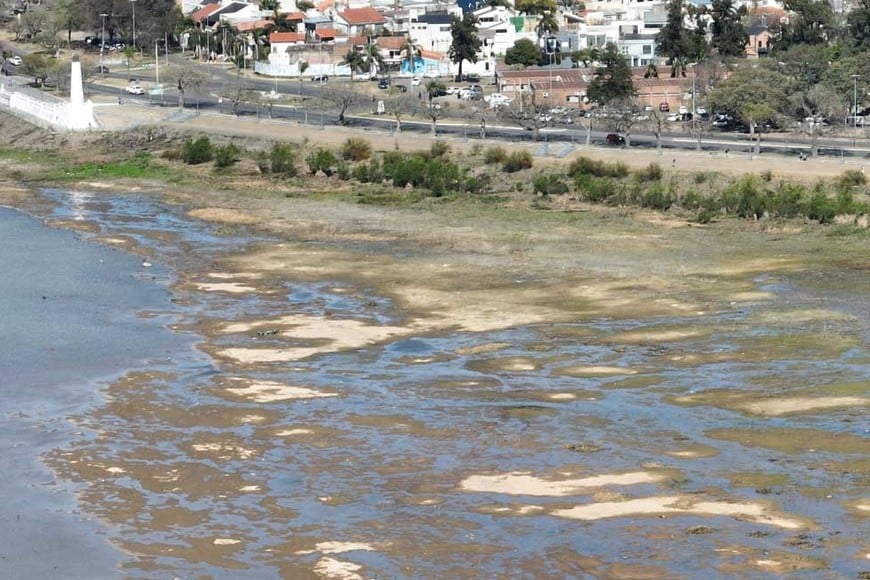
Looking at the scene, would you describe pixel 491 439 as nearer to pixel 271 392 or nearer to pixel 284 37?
pixel 271 392

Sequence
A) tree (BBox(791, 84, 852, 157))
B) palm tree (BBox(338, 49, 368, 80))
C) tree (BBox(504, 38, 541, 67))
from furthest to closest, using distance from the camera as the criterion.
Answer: tree (BBox(504, 38, 541, 67)) → palm tree (BBox(338, 49, 368, 80)) → tree (BBox(791, 84, 852, 157))

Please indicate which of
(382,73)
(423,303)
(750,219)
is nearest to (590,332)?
(423,303)

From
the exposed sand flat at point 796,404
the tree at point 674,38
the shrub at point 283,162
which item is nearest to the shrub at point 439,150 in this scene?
the shrub at point 283,162

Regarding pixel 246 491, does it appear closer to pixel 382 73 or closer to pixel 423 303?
pixel 423 303

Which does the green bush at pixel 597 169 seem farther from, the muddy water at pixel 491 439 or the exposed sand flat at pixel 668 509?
the exposed sand flat at pixel 668 509

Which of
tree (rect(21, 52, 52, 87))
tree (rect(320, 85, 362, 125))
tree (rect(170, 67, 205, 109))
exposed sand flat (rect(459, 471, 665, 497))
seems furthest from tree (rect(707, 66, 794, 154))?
exposed sand flat (rect(459, 471, 665, 497))

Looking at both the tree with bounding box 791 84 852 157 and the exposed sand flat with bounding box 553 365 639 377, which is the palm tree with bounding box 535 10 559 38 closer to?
the tree with bounding box 791 84 852 157
